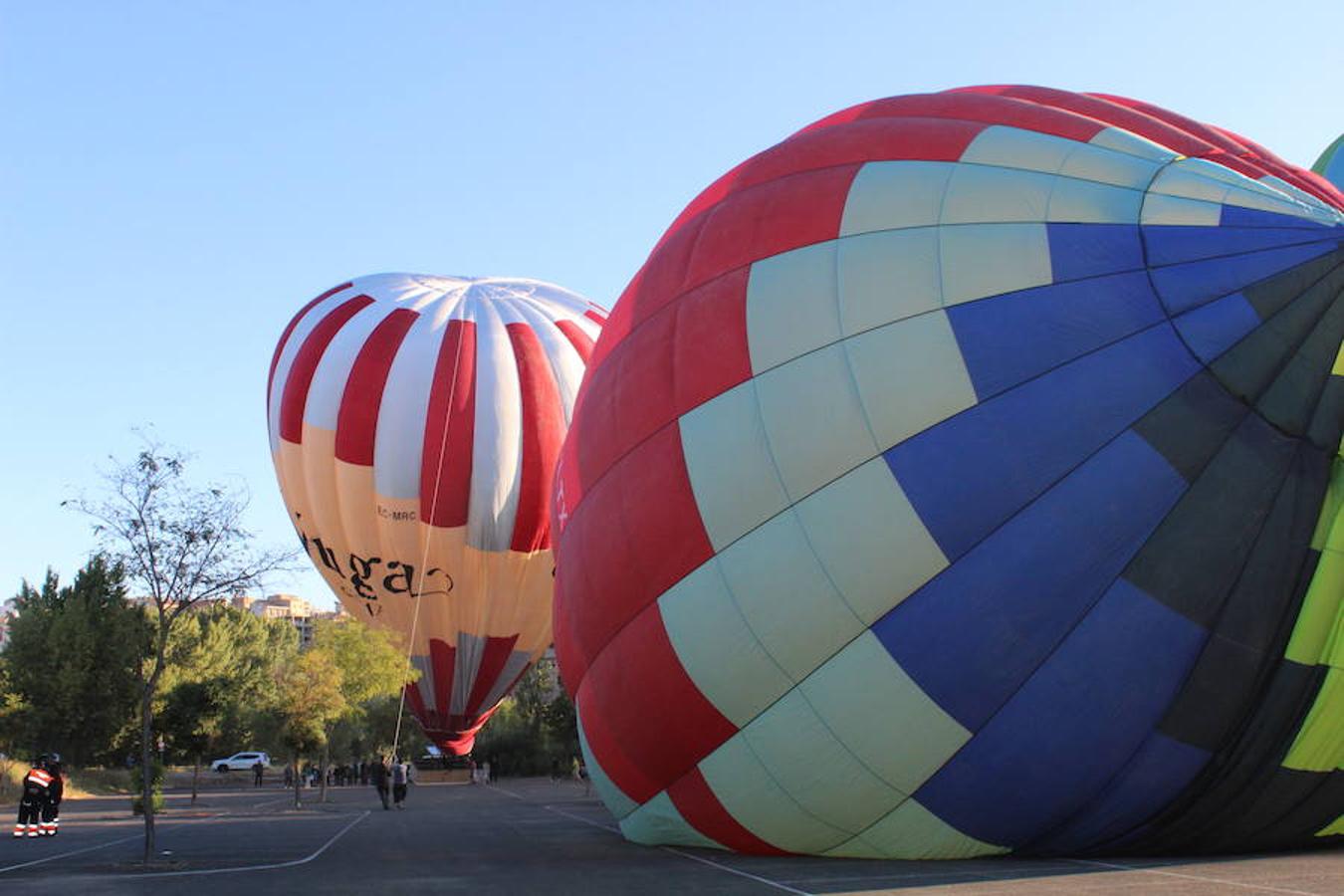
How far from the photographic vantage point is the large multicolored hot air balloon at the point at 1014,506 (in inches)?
399

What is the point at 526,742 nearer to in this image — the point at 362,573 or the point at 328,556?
the point at 328,556

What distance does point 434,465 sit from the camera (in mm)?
27812

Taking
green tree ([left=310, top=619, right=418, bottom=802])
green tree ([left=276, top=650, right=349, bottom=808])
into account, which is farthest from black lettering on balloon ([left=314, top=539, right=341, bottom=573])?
green tree ([left=276, top=650, right=349, bottom=808])

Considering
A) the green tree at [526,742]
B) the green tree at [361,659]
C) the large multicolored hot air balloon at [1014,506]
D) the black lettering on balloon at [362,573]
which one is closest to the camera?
the large multicolored hot air balloon at [1014,506]

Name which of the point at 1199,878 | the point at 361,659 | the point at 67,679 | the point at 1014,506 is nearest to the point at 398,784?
the point at 361,659

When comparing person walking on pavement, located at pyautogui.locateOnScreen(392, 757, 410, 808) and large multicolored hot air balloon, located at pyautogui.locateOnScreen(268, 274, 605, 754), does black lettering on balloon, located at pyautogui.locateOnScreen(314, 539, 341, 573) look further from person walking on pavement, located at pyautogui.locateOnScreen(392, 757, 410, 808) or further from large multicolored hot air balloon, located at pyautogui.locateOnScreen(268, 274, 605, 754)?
person walking on pavement, located at pyautogui.locateOnScreen(392, 757, 410, 808)

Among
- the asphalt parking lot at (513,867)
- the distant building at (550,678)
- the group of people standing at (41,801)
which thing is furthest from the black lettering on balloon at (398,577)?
the distant building at (550,678)

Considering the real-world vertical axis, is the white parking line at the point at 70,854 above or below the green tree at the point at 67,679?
below

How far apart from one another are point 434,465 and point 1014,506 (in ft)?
63.0

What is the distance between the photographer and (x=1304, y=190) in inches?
426

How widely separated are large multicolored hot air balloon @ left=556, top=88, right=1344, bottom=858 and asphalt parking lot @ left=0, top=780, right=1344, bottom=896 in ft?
2.11

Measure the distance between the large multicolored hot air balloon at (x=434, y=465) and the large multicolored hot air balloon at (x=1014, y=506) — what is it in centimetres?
1610

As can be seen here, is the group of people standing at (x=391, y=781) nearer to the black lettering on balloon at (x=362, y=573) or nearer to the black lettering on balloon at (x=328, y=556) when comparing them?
the black lettering on balloon at (x=362, y=573)

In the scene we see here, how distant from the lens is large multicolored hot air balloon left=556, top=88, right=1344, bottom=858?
33.2 ft
